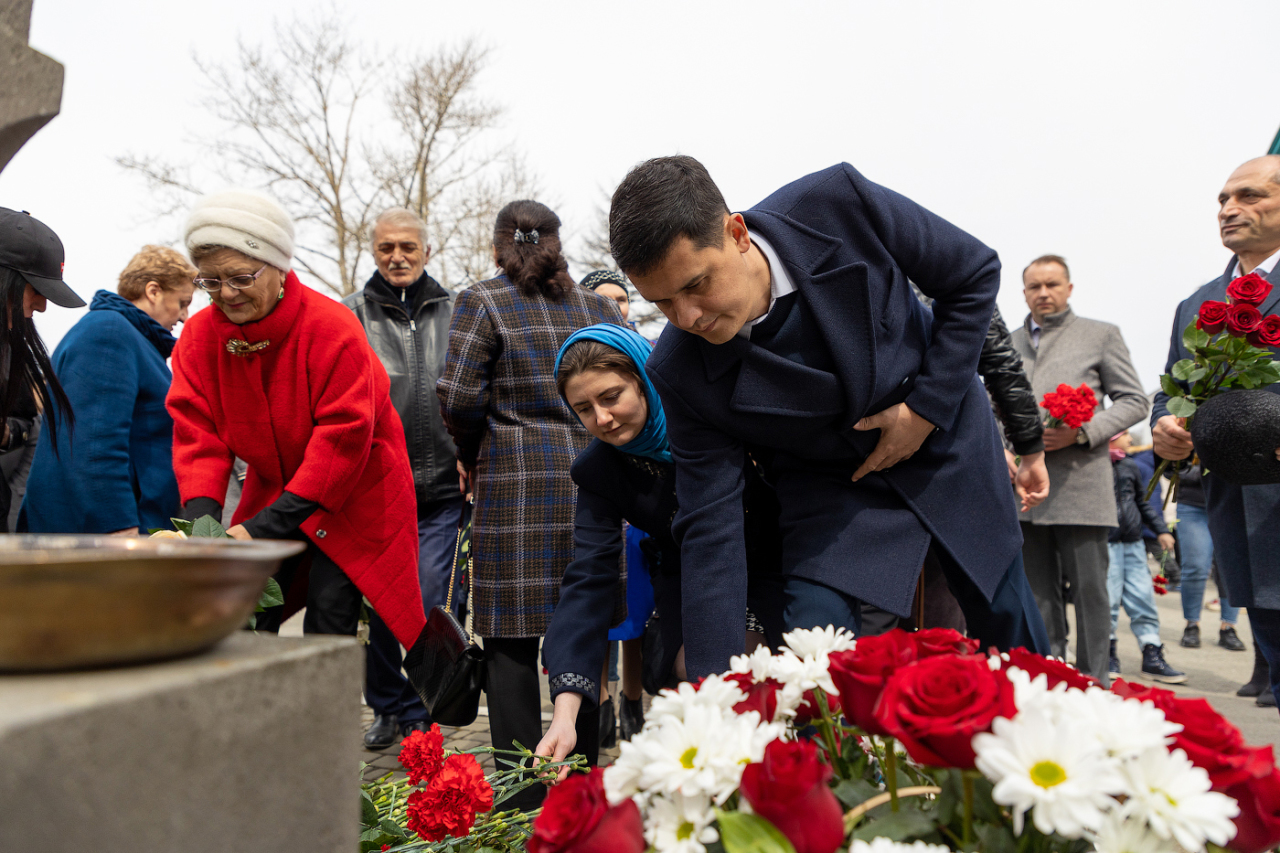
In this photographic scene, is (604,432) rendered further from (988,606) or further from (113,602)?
(113,602)

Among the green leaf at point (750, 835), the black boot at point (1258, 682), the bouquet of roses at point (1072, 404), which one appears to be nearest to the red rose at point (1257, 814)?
the green leaf at point (750, 835)

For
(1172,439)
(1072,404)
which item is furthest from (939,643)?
(1072,404)

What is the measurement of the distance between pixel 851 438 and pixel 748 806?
1.48 m

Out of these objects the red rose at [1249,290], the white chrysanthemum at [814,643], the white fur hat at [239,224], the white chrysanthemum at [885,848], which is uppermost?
the white fur hat at [239,224]

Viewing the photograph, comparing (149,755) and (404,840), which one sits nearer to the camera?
(149,755)

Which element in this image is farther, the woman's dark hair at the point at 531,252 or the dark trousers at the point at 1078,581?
the dark trousers at the point at 1078,581

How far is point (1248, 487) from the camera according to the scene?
A: 129 inches

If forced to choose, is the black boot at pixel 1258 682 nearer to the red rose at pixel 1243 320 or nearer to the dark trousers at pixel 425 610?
the red rose at pixel 1243 320

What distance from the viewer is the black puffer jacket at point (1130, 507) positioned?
23.0ft

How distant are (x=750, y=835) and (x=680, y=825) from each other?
9 cm

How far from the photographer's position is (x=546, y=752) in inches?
84.4

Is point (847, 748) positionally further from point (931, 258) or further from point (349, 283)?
point (349, 283)

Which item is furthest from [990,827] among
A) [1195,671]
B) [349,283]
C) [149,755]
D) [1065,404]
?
[349,283]

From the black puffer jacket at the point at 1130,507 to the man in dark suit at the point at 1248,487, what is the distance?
3116 mm
